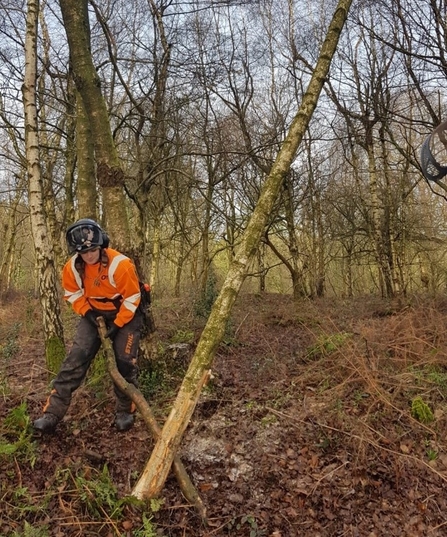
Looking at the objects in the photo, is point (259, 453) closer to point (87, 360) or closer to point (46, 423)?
point (87, 360)

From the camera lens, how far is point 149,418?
10.8 ft

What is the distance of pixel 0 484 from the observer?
3111mm

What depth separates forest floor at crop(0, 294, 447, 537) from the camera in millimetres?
2998

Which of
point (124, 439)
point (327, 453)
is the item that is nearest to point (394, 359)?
point (327, 453)

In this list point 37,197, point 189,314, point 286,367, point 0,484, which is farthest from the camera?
point 189,314

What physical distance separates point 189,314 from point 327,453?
17.3 feet

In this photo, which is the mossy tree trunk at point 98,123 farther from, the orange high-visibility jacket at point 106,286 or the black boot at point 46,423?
→ the black boot at point 46,423

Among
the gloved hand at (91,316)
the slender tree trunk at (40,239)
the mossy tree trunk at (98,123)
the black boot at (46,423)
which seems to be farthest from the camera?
the mossy tree trunk at (98,123)

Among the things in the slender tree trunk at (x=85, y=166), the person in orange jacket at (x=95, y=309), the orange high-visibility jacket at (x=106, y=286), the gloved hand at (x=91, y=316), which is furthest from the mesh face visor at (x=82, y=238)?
the slender tree trunk at (x=85, y=166)

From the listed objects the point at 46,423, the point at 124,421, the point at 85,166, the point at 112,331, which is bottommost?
the point at 124,421

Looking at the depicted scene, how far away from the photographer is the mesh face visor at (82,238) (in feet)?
11.7

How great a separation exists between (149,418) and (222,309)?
1.16 meters

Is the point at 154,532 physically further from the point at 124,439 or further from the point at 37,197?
the point at 37,197

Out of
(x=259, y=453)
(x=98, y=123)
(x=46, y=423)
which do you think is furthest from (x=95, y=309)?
(x=98, y=123)
